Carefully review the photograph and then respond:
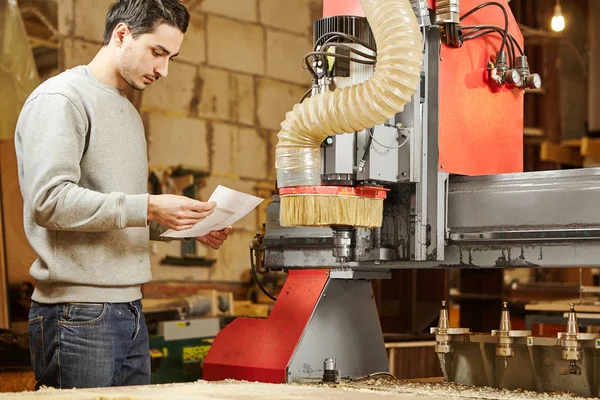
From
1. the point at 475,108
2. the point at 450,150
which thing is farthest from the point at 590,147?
the point at 450,150

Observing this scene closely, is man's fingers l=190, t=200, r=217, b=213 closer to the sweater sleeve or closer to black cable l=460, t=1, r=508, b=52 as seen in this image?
the sweater sleeve

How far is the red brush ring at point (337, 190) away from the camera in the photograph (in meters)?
2.47

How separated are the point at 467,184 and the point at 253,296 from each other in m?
4.24

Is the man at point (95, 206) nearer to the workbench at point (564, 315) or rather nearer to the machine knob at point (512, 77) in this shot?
the machine knob at point (512, 77)

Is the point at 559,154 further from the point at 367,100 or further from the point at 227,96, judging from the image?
the point at 367,100

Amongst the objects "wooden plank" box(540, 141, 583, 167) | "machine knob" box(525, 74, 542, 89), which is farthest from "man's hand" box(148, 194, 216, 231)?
"wooden plank" box(540, 141, 583, 167)

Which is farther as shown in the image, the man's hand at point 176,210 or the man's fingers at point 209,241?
the man's fingers at point 209,241

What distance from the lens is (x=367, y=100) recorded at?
7.86 feet

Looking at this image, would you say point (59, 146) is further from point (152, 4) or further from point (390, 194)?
point (390, 194)

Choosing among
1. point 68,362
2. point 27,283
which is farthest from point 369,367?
point 27,283

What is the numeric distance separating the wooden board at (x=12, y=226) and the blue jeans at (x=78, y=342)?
296 cm

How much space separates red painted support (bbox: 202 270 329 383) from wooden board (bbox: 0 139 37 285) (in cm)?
270

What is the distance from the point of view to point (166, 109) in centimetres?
628

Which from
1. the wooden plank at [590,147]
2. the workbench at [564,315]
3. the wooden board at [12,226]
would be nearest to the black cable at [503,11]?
the workbench at [564,315]
